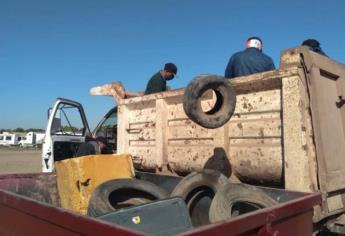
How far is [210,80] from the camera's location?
3.57 meters

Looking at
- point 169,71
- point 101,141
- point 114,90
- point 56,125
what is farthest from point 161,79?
point 56,125

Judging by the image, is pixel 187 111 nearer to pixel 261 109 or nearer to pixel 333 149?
pixel 261 109

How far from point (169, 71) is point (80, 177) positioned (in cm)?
276

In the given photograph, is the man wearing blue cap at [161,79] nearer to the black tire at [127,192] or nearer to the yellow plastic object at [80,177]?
the yellow plastic object at [80,177]

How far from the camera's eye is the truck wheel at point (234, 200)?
2971 mm

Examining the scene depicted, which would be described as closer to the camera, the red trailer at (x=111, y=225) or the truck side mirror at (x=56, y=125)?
the red trailer at (x=111, y=225)

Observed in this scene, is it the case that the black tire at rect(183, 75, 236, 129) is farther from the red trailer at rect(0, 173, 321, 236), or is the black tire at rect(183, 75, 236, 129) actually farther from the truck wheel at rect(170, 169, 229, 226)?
the red trailer at rect(0, 173, 321, 236)

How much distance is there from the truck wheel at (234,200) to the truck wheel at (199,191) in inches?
17.2

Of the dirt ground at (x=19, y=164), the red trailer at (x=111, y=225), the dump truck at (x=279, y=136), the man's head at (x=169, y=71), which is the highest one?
the man's head at (x=169, y=71)

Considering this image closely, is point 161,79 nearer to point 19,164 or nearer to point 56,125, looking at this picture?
point 56,125

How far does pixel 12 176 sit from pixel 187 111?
1.99 meters

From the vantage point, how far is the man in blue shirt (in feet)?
16.2

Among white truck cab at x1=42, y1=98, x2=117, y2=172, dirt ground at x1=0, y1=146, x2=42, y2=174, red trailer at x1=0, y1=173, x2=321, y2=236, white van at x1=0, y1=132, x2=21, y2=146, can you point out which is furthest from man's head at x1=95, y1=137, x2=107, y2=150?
white van at x1=0, y1=132, x2=21, y2=146

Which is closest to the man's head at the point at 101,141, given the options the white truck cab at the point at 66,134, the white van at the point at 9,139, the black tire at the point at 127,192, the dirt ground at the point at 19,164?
the white truck cab at the point at 66,134
